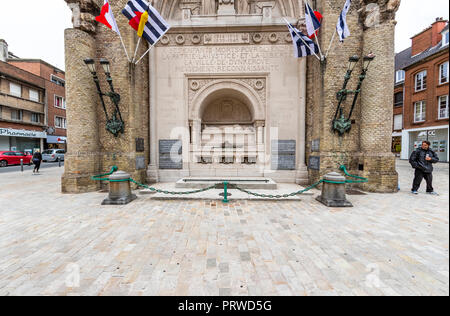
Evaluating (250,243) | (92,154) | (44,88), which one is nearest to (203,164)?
(92,154)

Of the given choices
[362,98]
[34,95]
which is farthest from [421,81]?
[34,95]

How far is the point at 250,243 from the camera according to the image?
3.59 meters

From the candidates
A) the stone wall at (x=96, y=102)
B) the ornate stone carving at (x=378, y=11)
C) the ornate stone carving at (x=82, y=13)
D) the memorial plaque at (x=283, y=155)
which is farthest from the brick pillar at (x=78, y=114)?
the ornate stone carving at (x=378, y=11)

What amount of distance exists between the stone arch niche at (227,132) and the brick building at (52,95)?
30.5 m

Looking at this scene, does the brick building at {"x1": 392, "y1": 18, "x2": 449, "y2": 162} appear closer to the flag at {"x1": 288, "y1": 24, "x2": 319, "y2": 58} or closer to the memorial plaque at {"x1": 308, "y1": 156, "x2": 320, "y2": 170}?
the memorial plaque at {"x1": 308, "y1": 156, "x2": 320, "y2": 170}

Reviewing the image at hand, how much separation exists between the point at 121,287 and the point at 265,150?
7956 millimetres

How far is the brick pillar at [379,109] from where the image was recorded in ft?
23.8

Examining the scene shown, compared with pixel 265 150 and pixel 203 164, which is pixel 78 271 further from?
pixel 265 150

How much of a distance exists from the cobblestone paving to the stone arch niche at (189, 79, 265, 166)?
3.95m

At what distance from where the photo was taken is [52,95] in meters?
28.6

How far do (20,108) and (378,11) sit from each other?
3727 cm
